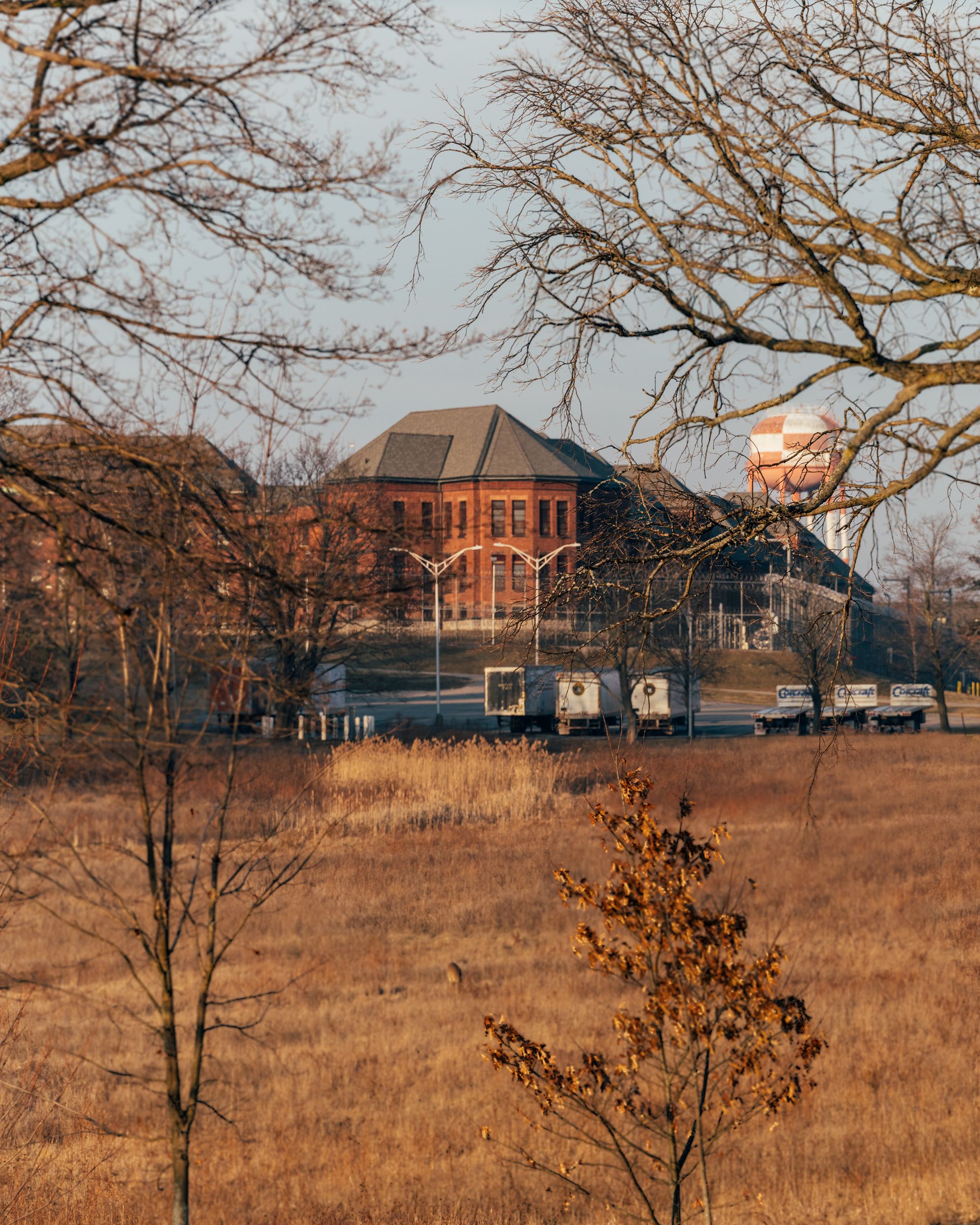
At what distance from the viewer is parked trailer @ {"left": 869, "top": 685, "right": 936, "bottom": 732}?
4812 cm

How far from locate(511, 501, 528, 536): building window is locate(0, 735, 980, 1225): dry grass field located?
5406cm

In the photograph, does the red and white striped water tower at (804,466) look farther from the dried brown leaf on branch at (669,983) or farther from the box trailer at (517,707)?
the box trailer at (517,707)

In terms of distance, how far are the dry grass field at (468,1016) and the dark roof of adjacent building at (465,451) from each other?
5580 centimetres

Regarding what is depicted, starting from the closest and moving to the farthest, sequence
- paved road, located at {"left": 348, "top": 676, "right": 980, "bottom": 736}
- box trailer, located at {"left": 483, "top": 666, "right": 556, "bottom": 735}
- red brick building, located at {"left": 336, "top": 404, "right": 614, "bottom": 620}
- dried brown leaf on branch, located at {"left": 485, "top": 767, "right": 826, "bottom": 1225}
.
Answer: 1. dried brown leaf on branch, located at {"left": 485, "top": 767, "right": 826, "bottom": 1225}
2. box trailer, located at {"left": 483, "top": 666, "right": 556, "bottom": 735}
3. paved road, located at {"left": 348, "top": 676, "right": 980, "bottom": 736}
4. red brick building, located at {"left": 336, "top": 404, "right": 614, "bottom": 620}

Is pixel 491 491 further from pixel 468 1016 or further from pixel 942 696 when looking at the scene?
pixel 468 1016

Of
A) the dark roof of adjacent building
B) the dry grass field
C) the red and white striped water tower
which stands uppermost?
the dark roof of adjacent building

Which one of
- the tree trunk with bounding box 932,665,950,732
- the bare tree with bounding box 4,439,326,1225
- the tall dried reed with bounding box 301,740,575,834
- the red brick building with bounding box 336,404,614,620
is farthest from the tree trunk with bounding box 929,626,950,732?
the bare tree with bounding box 4,439,326,1225

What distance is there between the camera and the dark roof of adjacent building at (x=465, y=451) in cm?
8138

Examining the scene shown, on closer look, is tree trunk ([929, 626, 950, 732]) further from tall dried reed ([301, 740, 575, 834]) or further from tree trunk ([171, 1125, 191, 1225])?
tree trunk ([171, 1125, 191, 1225])

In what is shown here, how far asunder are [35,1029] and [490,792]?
13.8 metres

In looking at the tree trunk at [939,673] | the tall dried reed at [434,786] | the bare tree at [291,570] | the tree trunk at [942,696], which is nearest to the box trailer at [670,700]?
the tree trunk at [939,673]

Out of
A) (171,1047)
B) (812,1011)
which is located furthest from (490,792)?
(171,1047)

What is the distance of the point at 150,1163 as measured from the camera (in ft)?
36.4

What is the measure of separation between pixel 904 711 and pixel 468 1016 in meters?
37.9
